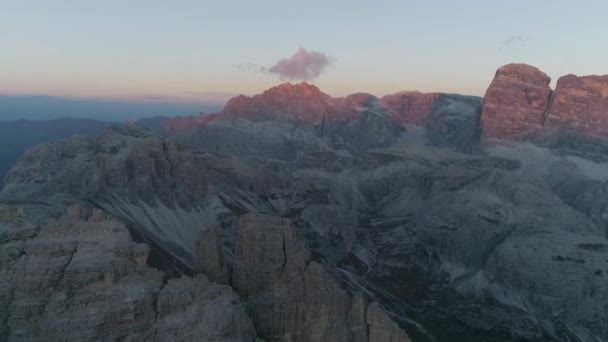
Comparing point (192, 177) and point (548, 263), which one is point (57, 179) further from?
point (548, 263)

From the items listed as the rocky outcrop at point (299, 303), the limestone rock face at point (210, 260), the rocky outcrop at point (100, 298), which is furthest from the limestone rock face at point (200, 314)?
the limestone rock face at point (210, 260)

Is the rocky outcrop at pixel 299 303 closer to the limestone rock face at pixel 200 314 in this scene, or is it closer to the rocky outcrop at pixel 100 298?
the limestone rock face at pixel 200 314

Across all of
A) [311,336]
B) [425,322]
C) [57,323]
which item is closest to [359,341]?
[311,336]

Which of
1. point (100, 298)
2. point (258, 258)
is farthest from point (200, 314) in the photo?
point (258, 258)

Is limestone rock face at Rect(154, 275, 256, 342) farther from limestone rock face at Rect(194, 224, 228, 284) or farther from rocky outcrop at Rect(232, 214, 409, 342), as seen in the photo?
limestone rock face at Rect(194, 224, 228, 284)

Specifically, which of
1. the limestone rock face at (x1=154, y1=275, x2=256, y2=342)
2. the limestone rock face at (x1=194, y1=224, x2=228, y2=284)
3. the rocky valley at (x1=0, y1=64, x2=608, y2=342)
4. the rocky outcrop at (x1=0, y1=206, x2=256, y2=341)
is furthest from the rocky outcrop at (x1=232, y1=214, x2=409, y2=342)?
the rocky outcrop at (x1=0, y1=206, x2=256, y2=341)
